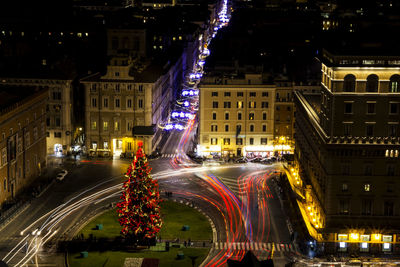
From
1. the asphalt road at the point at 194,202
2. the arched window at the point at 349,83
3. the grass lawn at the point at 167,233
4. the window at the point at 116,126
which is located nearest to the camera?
the grass lawn at the point at 167,233

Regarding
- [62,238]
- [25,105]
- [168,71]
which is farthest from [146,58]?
[62,238]

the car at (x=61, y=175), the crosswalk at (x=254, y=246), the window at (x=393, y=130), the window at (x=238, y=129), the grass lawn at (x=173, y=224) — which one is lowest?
the crosswalk at (x=254, y=246)

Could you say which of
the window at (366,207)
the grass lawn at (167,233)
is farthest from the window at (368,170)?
the grass lawn at (167,233)

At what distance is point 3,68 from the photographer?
130 meters

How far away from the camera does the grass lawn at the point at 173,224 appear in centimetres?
8894

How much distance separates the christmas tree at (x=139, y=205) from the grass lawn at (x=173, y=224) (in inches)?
161

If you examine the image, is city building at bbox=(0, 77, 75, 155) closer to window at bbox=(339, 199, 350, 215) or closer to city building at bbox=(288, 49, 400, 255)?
city building at bbox=(288, 49, 400, 255)

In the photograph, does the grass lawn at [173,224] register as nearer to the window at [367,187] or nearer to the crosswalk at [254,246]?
the crosswalk at [254,246]

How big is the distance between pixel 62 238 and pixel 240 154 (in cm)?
4514

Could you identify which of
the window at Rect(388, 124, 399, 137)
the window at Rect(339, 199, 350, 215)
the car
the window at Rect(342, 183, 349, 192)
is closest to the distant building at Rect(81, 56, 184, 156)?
the car

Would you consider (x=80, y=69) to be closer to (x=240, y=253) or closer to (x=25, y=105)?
(x=25, y=105)

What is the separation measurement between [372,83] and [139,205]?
2859 cm

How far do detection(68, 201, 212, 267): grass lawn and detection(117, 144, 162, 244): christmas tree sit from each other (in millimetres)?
2466

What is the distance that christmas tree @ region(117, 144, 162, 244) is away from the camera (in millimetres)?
83938
